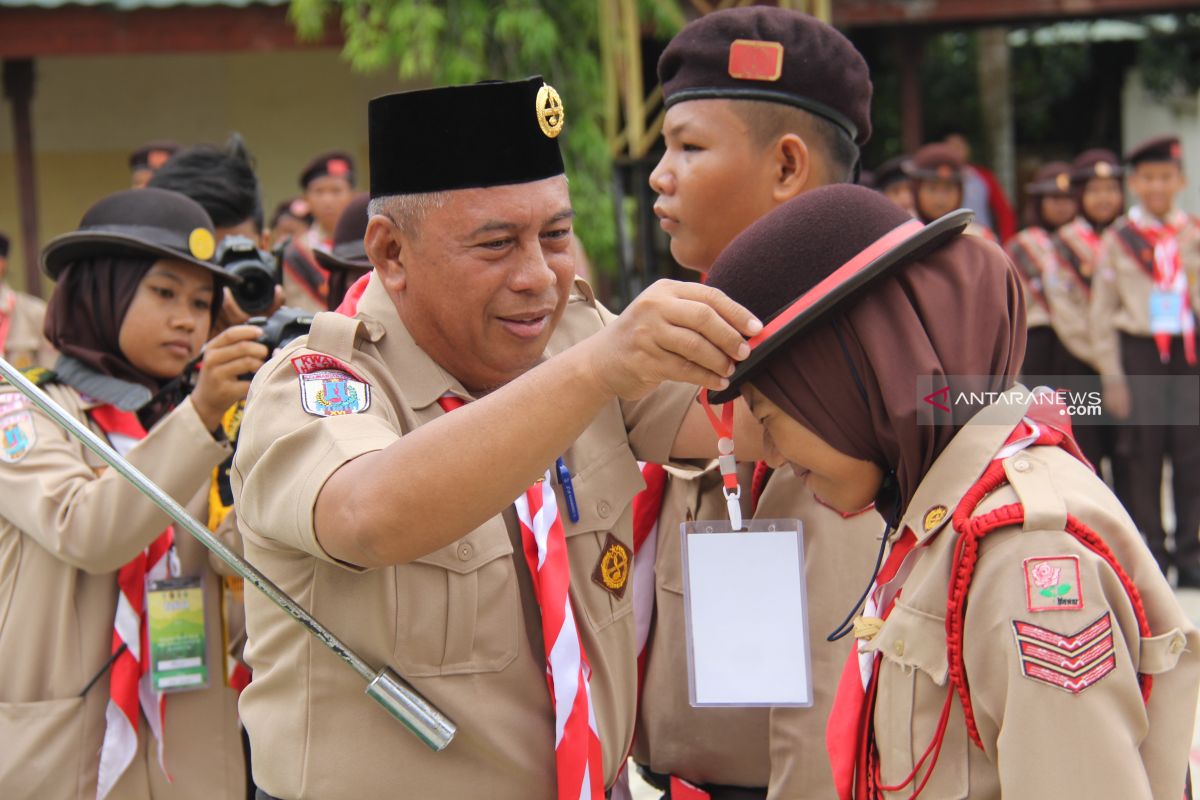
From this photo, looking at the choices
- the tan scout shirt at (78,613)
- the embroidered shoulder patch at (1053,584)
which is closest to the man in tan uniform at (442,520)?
the embroidered shoulder patch at (1053,584)

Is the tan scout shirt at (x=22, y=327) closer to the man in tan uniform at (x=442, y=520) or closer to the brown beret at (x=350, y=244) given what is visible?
the brown beret at (x=350, y=244)

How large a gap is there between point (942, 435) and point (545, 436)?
20.2 inches

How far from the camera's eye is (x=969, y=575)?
1.59 m

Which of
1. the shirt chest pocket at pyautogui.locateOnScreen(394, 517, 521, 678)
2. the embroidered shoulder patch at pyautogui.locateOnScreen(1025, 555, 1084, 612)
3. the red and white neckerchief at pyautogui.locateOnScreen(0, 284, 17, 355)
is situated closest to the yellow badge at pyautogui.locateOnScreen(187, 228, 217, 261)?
the shirt chest pocket at pyautogui.locateOnScreen(394, 517, 521, 678)

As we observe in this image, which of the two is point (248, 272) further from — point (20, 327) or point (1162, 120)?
point (1162, 120)

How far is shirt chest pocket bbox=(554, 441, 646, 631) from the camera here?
2156mm

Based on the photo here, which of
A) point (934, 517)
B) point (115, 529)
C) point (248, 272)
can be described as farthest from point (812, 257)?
point (248, 272)

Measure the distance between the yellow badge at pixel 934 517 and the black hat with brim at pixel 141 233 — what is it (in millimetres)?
2037

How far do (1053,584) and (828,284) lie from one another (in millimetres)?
444

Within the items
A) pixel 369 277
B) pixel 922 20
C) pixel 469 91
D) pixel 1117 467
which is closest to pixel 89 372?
pixel 369 277

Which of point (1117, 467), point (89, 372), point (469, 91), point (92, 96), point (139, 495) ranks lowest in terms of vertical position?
point (1117, 467)

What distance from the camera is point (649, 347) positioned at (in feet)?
5.29

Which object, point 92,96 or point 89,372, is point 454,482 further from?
point 92,96

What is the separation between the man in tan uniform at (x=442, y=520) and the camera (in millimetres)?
1807
